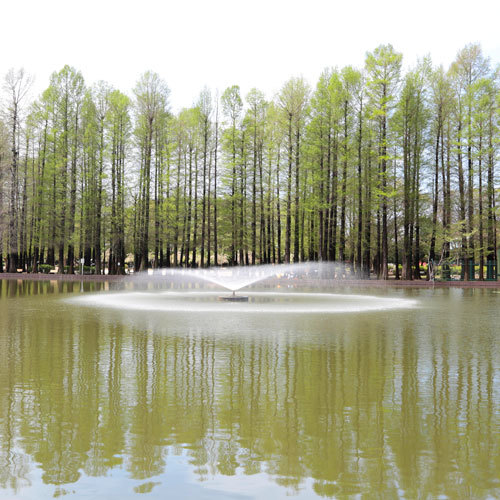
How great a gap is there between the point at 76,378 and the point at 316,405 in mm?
3868

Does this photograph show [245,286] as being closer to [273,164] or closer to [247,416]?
[273,164]

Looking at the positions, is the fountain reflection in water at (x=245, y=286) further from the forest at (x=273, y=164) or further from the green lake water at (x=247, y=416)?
the green lake water at (x=247, y=416)

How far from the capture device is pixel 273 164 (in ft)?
186

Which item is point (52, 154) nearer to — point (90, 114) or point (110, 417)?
point (90, 114)

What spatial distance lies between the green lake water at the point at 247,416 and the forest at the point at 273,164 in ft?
120

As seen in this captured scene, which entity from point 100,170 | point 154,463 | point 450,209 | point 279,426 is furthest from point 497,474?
point 100,170

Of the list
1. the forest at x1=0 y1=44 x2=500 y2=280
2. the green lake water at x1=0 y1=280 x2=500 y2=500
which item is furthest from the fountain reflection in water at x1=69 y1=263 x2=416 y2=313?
the green lake water at x1=0 y1=280 x2=500 y2=500

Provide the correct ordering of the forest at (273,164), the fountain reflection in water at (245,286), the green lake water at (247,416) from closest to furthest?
the green lake water at (247,416) → the fountain reflection in water at (245,286) → the forest at (273,164)

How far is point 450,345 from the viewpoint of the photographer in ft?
39.7

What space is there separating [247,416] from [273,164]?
5152 cm

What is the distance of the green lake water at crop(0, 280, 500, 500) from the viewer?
453cm

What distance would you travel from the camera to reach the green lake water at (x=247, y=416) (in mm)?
4527

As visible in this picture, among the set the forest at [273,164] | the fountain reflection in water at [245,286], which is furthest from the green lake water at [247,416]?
the forest at [273,164]

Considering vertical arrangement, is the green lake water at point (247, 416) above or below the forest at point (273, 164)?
below
